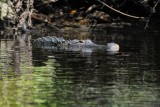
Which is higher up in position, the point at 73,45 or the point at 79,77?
the point at 73,45

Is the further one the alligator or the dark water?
the alligator

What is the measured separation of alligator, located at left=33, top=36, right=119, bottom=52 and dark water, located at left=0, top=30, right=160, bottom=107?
0.41 metres

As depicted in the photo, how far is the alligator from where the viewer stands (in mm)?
23797

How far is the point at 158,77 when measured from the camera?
16750mm

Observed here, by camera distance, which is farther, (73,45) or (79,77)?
(73,45)

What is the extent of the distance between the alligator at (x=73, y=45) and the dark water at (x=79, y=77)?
411 millimetres

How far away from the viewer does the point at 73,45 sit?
977 inches

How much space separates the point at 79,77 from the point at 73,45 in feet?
27.1

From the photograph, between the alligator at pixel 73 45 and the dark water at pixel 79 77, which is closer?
the dark water at pixel 79 77

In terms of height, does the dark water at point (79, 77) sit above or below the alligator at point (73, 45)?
below

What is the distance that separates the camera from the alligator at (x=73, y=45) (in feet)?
78.1

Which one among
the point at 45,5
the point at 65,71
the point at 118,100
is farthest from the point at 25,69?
the point at 45,5

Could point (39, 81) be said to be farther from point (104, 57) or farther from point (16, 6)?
point (16, 6)

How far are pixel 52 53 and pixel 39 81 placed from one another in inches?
268
